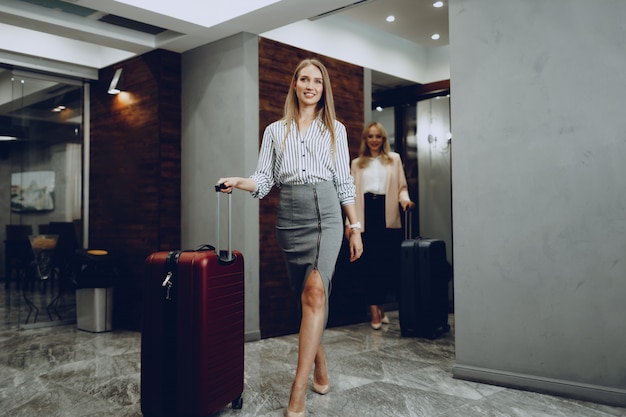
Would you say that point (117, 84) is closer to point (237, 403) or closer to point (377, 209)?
point (377, 209)

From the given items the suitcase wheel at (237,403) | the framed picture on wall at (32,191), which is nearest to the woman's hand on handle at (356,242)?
the suitcase wheel at (237,403)

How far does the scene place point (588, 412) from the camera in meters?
2.58

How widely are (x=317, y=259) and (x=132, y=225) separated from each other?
305cm

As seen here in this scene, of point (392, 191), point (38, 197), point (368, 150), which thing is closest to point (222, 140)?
point (368, 150)

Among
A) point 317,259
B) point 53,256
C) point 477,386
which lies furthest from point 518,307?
point 53,256

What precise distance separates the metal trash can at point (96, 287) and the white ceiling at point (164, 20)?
191 cm

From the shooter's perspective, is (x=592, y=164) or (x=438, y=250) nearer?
(x=592, y=164)

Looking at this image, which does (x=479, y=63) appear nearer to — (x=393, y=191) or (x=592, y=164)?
(x=592, y=164)

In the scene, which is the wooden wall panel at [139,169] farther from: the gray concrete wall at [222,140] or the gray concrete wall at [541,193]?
the gray concrete wall at [541,193]

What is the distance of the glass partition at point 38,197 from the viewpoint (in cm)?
529

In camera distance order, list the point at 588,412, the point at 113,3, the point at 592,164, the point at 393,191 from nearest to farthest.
→ 1. the point at 588,412
2. the point at 592,164
3. the point at 113,3
4. the point at 393,191

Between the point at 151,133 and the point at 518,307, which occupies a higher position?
the point at 151,133

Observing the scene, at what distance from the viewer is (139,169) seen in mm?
5066

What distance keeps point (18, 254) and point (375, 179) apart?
3577mm
